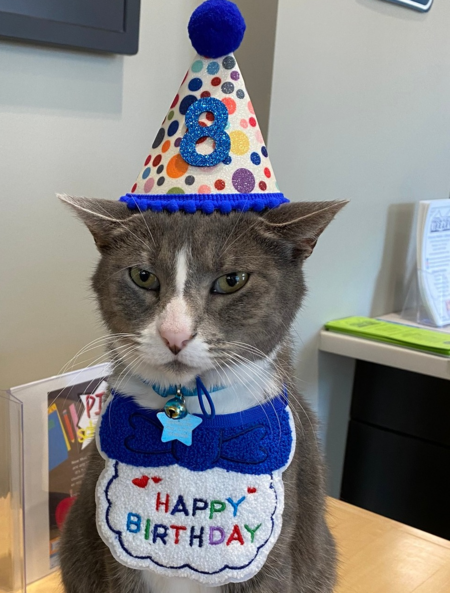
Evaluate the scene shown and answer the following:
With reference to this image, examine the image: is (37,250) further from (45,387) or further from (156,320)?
(156,320)

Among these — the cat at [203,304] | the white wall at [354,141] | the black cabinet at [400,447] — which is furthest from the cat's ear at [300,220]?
the black cabinet at [400,447]

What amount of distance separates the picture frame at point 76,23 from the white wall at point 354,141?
0.33 meters

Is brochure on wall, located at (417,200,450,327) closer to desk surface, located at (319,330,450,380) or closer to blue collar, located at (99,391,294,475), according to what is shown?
desk surface, located at (319,330,450,380)

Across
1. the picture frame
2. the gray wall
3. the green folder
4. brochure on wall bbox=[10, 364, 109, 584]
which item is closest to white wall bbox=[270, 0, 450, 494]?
the green folder

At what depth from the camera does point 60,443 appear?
3.15 ft

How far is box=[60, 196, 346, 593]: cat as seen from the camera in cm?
62

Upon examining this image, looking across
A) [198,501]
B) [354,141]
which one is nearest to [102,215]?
[198,501]

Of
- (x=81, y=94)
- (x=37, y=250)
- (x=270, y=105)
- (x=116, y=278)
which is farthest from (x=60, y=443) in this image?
(x=270, y=105)

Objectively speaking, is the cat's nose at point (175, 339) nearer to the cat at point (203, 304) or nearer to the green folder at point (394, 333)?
the cat at point (203, 304)

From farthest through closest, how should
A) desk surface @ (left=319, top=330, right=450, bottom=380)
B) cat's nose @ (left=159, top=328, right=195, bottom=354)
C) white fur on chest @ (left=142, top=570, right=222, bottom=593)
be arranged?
1. desk surface @ (left=319, top=330, right=450, bottom=380)
2. white fur on chest @ (left=142, top=570, right=222, bottom=593)
3. cat's nose @ (left=159, top=328, right=195, bottom=354)

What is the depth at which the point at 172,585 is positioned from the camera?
700 millimetres

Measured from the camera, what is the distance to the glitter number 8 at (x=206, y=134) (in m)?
0.62

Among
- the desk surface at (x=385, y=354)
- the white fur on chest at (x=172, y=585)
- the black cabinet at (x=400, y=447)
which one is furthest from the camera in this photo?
the black cabinet at (x=400, y=447)

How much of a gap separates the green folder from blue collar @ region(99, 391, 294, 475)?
2.60 ft
